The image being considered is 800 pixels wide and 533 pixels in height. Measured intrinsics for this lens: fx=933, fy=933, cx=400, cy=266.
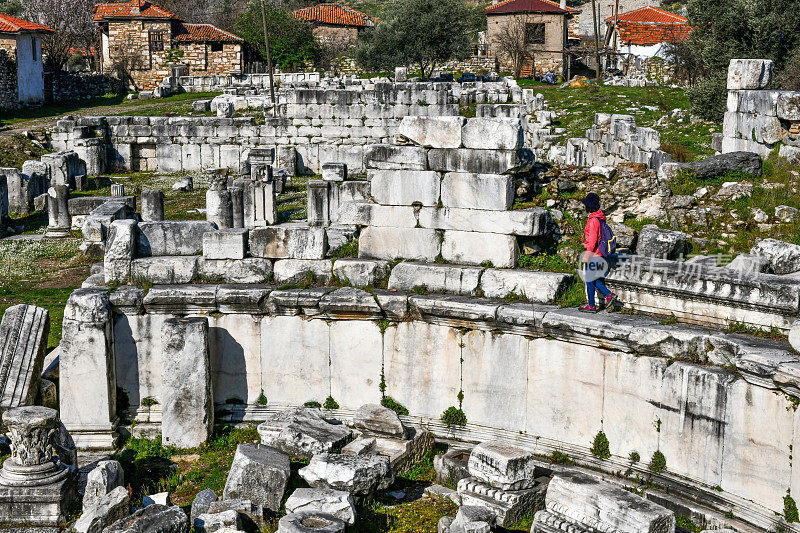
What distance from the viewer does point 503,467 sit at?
8875 mm

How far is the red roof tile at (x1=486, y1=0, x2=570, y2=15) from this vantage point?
51.7 metres

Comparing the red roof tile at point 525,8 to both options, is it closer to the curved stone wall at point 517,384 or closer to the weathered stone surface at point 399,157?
the weathered stone surface at point 399,157

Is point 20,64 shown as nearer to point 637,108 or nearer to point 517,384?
point 637,108

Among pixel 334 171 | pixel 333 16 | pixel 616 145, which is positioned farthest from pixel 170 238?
pixel 333 16

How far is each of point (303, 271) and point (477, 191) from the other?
91.0 inches

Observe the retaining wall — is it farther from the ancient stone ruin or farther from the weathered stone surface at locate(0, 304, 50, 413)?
the weathered stone surface at locate(0, 304, 50, 413)

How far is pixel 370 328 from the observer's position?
35.3 ft

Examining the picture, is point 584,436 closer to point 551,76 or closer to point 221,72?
point 551,76

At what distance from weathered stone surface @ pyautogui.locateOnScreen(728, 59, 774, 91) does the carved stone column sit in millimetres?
12009

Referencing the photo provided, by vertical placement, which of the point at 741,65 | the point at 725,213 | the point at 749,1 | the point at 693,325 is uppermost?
the point at 749,1

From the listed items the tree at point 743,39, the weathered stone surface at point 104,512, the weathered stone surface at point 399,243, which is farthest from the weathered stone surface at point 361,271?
the tree at point 743,39

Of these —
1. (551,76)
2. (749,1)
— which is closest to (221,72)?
(551,76)

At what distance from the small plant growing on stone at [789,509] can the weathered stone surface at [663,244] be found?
9.96 feet

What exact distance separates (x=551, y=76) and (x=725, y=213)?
3522 centimetres
